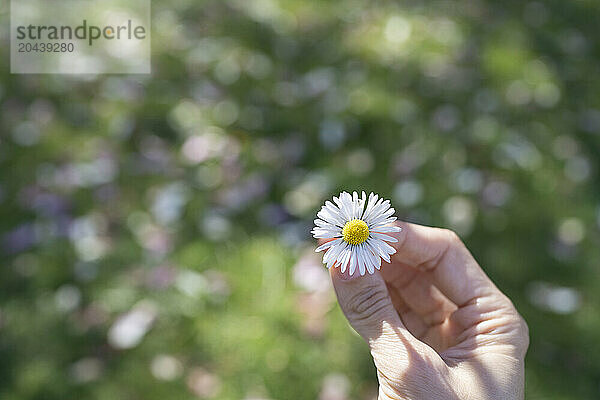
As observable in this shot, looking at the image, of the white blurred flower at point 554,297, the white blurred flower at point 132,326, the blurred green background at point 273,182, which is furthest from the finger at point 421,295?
the white blurred flower at point 132,326

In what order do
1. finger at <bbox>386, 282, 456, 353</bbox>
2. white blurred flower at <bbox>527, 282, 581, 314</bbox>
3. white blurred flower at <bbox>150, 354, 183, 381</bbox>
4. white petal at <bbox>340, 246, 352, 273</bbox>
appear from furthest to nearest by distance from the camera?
white blurred flower at <bbox>527, 282, 581, 314</bbox>
white blurred flower at <bbox>150, 354, 183, 381</bbox>
finger at <bbox>386, 282, 456, 353</bbox>
white petal at <bbox>340, 246, 352, 273</bbox>

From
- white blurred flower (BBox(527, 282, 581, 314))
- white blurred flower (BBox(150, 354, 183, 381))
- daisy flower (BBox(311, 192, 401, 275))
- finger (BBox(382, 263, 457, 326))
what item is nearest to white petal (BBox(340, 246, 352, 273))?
daisy flower (BBox(311, 192, 401, 275))

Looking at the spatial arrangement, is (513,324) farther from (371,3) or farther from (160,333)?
(371,3)

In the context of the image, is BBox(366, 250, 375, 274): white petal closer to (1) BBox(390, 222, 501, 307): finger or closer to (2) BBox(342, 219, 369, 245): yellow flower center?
(2) BBox(342, 219, 369, 245): yellow flower center

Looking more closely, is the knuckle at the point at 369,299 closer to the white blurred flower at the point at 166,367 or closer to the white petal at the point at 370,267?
the white petal at the point at 370,267

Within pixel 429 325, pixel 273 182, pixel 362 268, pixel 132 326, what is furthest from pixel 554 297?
pixel 132 326
